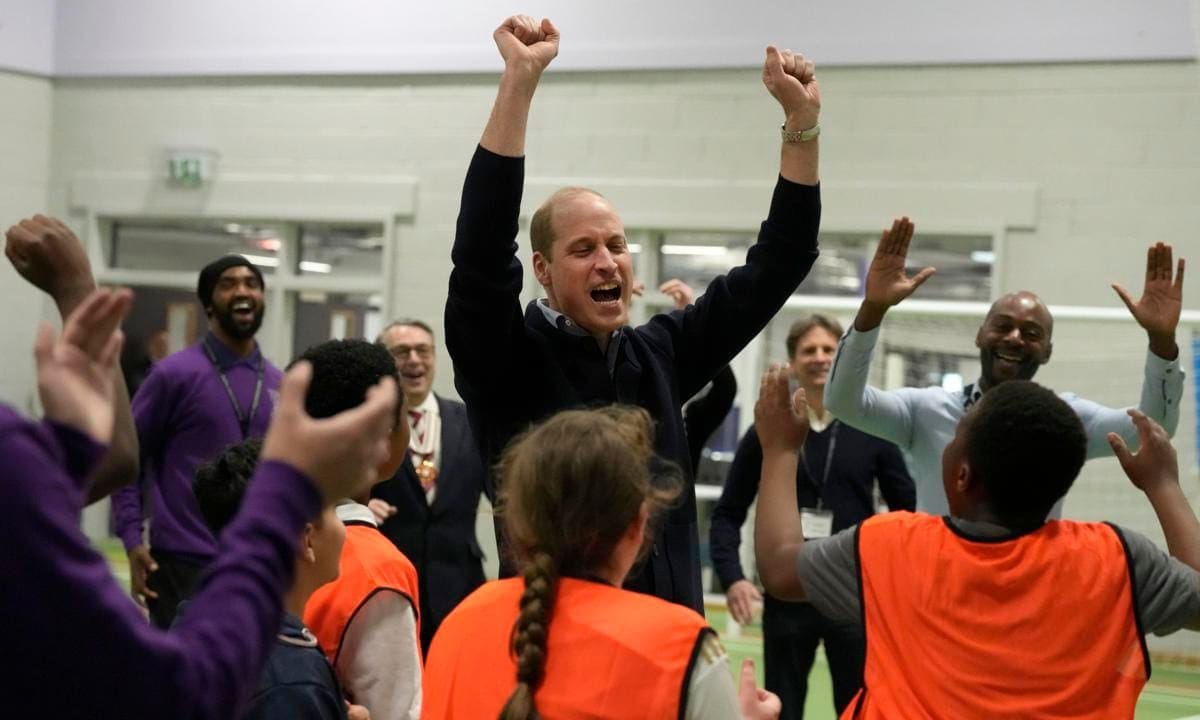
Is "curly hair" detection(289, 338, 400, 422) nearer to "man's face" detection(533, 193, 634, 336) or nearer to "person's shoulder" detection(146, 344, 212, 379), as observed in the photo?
"man's face" detection(533, 193, 634, 336)

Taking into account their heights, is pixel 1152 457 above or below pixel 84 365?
below

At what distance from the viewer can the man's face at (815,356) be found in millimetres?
5094

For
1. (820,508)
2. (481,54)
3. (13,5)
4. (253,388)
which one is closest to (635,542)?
(820,508)

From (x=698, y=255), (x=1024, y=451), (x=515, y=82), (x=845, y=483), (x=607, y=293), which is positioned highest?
(x=515, y=82)

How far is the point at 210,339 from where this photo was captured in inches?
198

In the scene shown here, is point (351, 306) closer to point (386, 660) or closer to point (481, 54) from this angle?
point (481, 54)

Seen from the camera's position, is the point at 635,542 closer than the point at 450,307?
Yes

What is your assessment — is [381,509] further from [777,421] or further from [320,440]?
[320,440]

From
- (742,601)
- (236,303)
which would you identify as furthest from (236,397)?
(742,601)

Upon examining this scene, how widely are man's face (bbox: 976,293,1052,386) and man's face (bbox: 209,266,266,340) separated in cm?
257

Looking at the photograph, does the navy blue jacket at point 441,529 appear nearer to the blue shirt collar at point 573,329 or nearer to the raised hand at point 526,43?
the blue shirt collar at point 573,329

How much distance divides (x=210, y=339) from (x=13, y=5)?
22.6ft

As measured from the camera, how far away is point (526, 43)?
235 centimetres

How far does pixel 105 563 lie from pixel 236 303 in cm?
399
